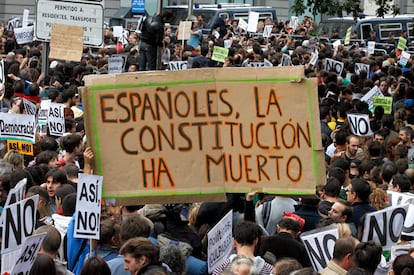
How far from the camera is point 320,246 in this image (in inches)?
343

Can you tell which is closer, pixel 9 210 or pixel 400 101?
pixel 9 210

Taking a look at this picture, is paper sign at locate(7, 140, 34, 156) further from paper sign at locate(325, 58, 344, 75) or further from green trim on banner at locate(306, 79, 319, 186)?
paper sign at locate(325, 58, 344, 75)

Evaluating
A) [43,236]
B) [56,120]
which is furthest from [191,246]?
[56,120]

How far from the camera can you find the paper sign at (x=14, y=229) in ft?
24.2

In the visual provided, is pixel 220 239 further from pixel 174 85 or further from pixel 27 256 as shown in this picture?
pixel 27 256

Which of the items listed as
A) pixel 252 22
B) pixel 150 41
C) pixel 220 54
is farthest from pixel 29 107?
pixel 252 22

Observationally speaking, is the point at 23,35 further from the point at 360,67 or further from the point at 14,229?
the point at 14,229

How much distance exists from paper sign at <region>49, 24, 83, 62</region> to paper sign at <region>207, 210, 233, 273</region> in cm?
1069

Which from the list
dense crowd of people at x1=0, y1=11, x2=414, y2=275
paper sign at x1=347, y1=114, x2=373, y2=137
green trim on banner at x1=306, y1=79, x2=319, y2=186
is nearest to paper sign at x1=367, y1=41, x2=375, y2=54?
dense crowd of people at x1=0, y1=11, x2=414, y2=275

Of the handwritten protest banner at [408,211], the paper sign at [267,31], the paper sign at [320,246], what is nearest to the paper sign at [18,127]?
the handwritten protest banner at [408,211]

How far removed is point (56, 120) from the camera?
14578mm

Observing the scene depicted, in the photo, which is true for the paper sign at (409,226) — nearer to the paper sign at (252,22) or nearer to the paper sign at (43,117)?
the paper sign at (43,117)

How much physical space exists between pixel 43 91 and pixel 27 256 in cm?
1140

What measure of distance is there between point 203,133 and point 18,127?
4.50 meters
